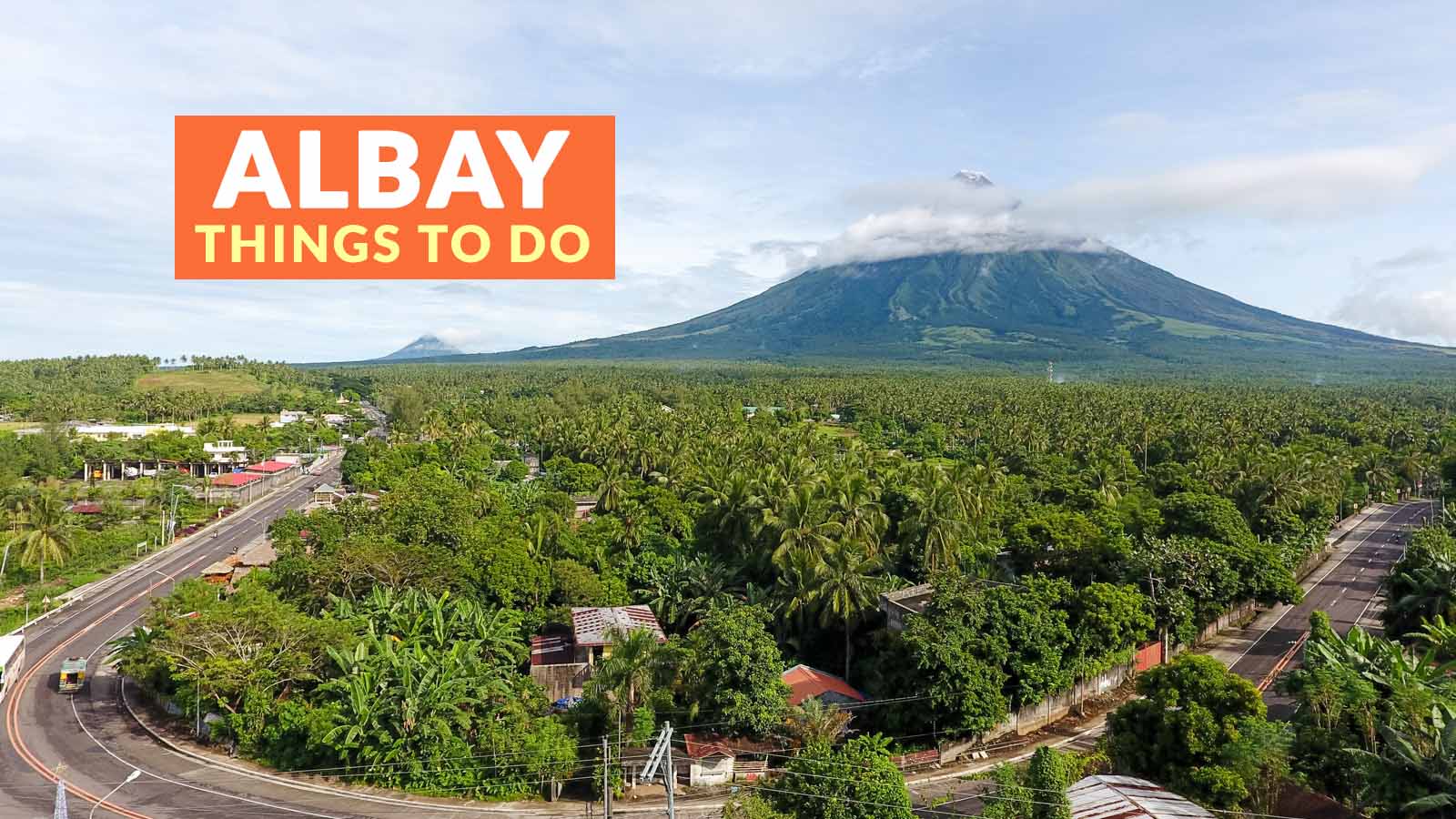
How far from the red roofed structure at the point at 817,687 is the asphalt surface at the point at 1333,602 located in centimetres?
1378

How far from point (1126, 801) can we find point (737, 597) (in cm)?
1950

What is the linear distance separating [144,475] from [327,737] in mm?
69702

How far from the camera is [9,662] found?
108 feet

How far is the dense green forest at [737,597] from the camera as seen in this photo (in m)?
25.4

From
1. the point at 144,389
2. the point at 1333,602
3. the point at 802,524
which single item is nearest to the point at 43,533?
the point at 802,524

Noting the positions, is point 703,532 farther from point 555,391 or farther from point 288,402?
point 288,402

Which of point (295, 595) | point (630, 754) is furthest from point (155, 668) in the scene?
point (630, 754)

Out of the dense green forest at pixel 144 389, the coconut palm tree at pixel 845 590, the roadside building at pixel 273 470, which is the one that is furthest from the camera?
the dense green forest at pixel 144 389

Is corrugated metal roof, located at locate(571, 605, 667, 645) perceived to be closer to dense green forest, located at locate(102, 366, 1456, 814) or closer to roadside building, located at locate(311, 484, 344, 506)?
dense green forest, located at locate(102, 366, 1456, 814)

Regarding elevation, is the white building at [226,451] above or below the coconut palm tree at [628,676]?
above

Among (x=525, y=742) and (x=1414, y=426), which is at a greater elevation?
(x=1414, y=426)

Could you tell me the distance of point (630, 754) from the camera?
83.3 ft

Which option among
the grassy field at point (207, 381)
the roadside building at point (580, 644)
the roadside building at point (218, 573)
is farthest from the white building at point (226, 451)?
the roadside building at point (580, 644)

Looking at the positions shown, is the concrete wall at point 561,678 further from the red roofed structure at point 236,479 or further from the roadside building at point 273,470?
the roadside building at point 273,470
